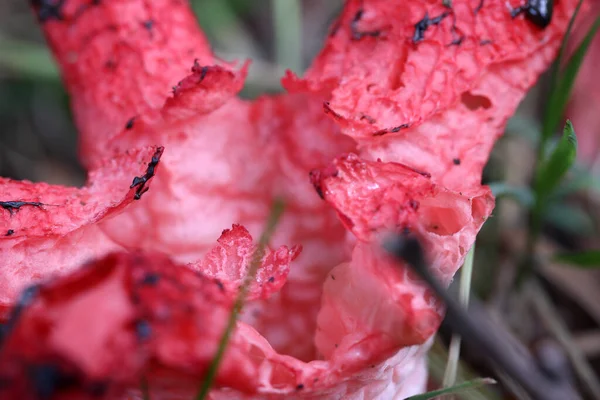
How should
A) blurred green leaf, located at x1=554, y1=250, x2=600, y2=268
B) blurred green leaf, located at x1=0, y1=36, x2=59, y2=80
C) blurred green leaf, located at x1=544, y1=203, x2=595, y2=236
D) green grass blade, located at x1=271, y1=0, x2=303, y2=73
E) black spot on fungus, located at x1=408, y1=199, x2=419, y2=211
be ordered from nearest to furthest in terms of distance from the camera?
1. black spot on fungus, located at x1=408, y1=199, x2=419, y2=211
2. blurred green leaf, located at x1=554, y1=250, x2=600, y2=268
3. blurred green leaf, located at x1=544, y1=203, x2=595, y2=236
4. blurred green leaf, located at x1=0, y1=36, x2=59, y2=80
5. green grass blade, located at x1=271, y1=0, x2=303, y2=73

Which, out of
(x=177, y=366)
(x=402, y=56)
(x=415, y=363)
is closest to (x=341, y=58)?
(x=402, y=56)

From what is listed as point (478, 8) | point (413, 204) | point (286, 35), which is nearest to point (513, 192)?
point (478, 8)

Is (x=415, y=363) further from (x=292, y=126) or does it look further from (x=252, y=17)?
(x=252, y=17)

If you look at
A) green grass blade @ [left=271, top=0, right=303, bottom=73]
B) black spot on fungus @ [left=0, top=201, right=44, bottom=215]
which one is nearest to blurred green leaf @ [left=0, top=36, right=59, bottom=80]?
green grass blade @ [left=271, top=0, right=303, bottom=73]

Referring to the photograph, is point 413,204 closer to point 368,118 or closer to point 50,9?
point 368,118

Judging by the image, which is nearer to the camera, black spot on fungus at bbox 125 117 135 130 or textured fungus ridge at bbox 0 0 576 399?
textured fungus ridge at bbox 0 0 576 399

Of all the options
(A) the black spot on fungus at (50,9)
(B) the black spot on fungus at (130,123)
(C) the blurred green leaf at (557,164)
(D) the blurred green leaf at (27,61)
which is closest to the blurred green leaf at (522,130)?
(C) the blurred green leaf at (557,164)

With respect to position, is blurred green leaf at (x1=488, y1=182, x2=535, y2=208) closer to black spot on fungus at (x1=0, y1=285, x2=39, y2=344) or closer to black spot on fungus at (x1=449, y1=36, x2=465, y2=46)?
black spot on fungus at (x1=449, y1=36, x2=465, y2=46)
